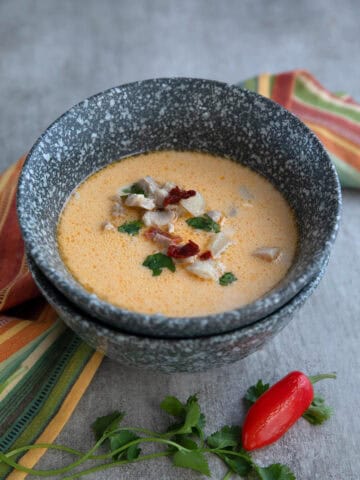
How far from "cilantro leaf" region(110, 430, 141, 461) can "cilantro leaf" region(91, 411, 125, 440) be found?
3 centimetres

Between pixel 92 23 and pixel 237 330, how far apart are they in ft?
8.15

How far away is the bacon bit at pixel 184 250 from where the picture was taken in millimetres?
2055

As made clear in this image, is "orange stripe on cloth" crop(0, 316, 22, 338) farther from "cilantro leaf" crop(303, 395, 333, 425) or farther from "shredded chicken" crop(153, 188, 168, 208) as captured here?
"cilantro leaf" crop(303, 395, 333, 425)

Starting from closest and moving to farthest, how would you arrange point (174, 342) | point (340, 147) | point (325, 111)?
point (174, 342) < point (340, 147) < point (325, 111)

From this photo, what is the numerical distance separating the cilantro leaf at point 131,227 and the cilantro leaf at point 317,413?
28.1 inches

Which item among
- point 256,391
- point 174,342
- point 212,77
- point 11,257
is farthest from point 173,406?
point 212,77

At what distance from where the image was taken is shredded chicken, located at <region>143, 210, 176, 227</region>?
2186 mm

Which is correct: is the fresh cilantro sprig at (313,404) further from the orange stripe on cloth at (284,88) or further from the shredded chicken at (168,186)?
the orange stripe on cloth at (284,88)

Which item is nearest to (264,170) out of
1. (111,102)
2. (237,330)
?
(111,102)

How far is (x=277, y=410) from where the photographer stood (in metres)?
2.04

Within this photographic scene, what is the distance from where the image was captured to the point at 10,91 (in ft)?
11.2

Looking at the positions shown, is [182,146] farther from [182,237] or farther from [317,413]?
[317,413]

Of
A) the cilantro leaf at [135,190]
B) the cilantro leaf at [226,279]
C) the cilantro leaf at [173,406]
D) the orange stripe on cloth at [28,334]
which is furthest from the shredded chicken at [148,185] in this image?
the cilantro leaf at [173,406]

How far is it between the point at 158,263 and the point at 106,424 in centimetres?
47
